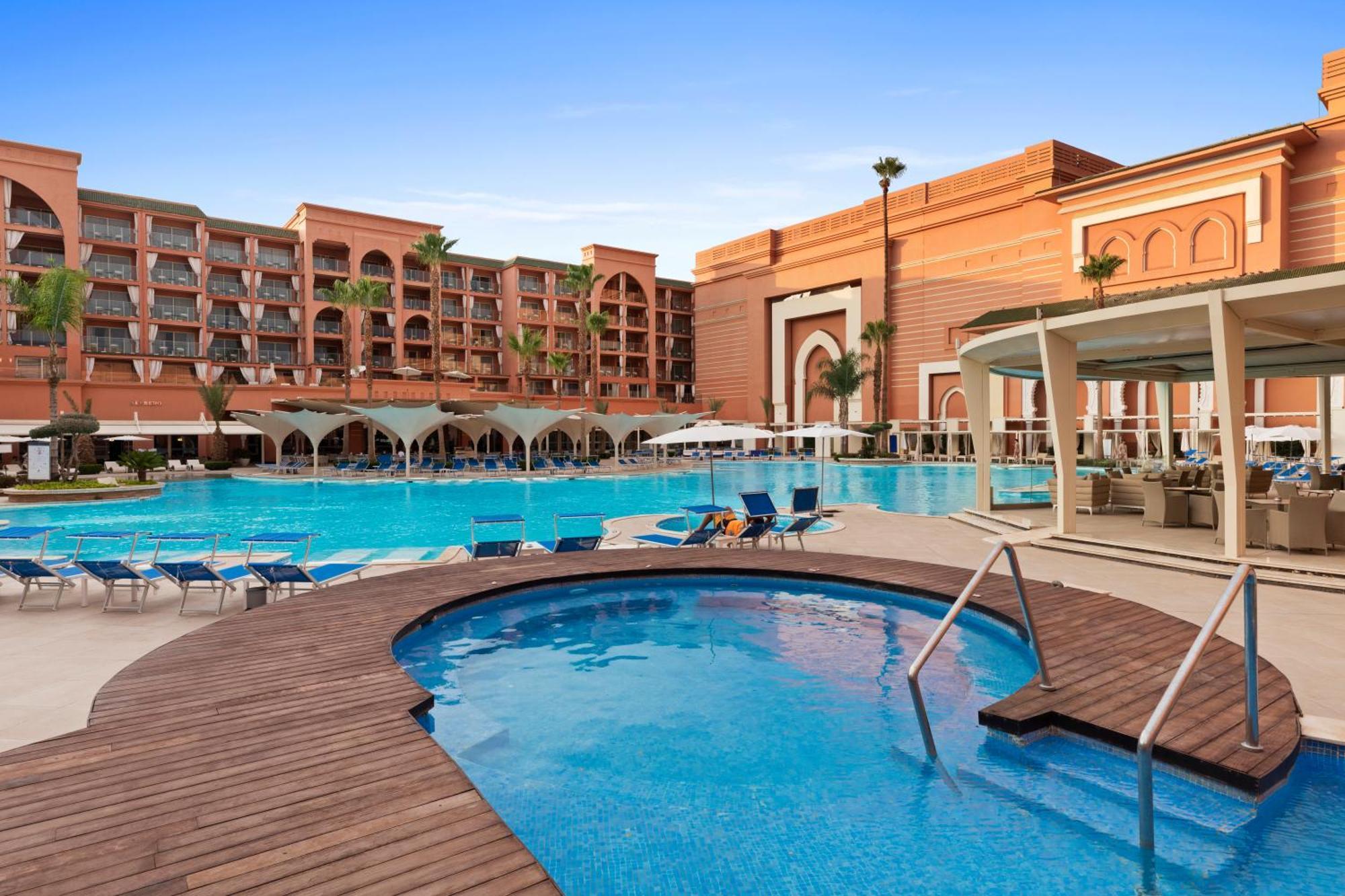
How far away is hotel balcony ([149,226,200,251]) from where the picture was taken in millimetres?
39875

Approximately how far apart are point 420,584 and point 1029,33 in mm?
17481

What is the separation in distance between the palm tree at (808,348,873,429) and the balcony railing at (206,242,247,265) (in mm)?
35041

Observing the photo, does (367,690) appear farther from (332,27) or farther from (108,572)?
(332,27)

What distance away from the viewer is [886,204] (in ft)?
146

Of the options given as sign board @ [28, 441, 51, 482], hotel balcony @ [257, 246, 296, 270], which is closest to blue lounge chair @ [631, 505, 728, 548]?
sign board @ [28, 441, 51, 482]

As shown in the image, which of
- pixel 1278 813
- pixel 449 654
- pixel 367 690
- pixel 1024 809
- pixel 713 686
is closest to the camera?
pixel 1278 813

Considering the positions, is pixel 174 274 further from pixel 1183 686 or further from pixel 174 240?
pixel 1183 686

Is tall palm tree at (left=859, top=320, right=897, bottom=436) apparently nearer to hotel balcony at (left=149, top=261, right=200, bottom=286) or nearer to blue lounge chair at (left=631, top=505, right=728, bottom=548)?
blue lounge chair at (left=631, top=505, right=728, bottom=548)

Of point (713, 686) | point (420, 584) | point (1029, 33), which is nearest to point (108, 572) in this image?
Answer: point (420, 584)

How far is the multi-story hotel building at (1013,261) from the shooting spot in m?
30.1

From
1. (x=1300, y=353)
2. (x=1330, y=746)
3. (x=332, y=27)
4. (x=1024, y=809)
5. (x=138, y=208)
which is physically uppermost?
(x=138, y=208)

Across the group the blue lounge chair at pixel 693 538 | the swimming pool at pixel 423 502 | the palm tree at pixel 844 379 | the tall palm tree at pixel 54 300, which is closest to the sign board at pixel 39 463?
the tall palm tree at pixel 54 300

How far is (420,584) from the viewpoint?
766 cm

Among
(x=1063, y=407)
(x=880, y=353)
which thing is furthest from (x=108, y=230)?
(x=1063, y=407)
